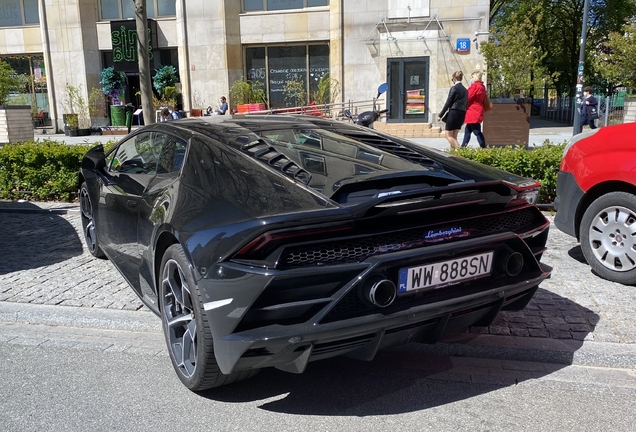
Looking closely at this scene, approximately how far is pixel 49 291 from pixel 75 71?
79.5ft

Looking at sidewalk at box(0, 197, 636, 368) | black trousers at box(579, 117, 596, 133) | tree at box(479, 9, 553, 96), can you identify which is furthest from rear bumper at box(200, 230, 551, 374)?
black trousers at box(579, 117, 596, 133)

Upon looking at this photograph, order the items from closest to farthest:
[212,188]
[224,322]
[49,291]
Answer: [224,322] < [212,188] < [49,291]

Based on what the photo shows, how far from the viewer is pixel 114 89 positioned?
26062mm

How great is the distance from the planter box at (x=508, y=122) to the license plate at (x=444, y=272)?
11.7m

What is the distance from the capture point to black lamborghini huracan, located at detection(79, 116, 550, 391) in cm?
261

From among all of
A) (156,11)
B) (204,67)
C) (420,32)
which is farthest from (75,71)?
(420,32)

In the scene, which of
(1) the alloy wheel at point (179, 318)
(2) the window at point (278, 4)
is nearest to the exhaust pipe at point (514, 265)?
(1) the alloy wheel at point (179, 318)

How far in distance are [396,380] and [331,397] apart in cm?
45

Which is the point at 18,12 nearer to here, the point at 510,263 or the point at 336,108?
the point at 336,108

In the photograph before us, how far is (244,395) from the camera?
3219 millimetres

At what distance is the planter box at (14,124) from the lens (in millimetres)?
17125

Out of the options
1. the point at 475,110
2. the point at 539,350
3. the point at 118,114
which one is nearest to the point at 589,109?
the point at 475,110

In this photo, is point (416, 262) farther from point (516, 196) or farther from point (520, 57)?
point (520, 57)

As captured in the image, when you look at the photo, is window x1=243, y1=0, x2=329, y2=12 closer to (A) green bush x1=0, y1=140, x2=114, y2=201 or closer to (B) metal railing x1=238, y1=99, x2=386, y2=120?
(B) metal railing x1=238, y1=99, x2=386, y2=120
